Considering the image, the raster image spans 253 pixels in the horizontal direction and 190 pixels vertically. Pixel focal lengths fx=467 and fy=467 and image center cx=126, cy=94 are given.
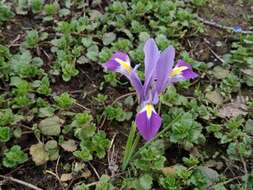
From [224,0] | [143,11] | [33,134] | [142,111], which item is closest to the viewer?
[142,111]

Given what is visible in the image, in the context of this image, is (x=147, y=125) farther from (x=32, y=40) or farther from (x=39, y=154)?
(x=32, y=40)

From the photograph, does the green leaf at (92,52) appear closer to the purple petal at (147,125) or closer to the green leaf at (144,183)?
the green leaf at (144,183)

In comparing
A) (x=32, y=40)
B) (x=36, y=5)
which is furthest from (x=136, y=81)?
(x=36, y=5)

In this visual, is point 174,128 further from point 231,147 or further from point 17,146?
point 17,146

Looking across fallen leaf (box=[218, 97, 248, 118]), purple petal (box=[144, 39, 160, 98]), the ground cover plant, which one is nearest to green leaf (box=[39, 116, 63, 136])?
the ground cover plant

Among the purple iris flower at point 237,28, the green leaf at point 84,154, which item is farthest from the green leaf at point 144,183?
the purple iris flower at point 237,28

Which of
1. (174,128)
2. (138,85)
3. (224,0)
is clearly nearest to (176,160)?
(174,128)
